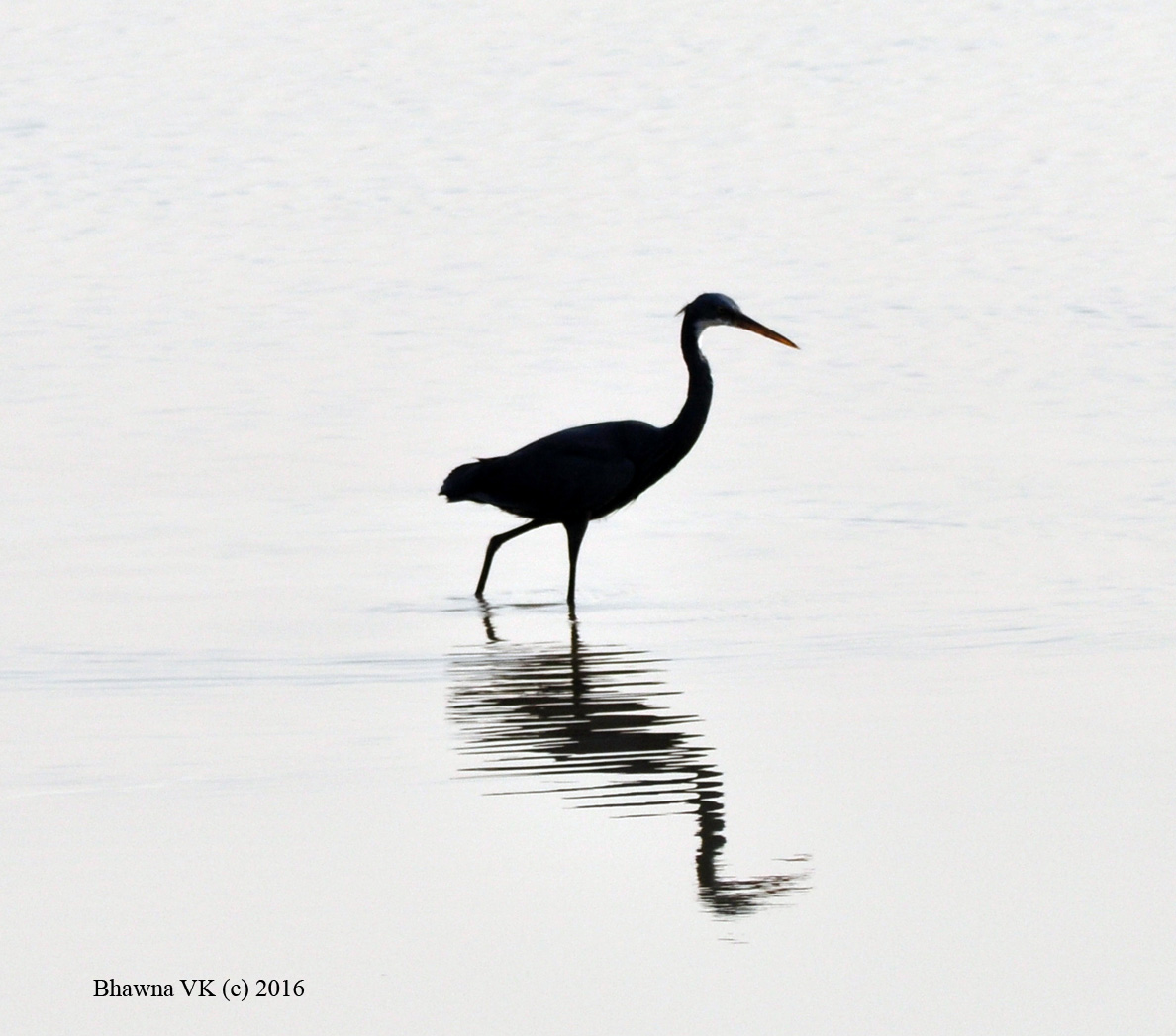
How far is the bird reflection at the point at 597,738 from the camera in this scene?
720cm

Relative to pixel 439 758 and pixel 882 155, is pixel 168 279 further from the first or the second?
pixel 439 758

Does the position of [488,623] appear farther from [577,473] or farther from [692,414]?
[692,414]

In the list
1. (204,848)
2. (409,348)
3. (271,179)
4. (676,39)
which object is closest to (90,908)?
(204,848)

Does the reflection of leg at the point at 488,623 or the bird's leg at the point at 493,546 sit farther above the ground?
the bird's leg at the point at 493,546

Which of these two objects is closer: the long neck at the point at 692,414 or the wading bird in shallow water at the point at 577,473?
the wading bird in shallow water at the point at 577,473

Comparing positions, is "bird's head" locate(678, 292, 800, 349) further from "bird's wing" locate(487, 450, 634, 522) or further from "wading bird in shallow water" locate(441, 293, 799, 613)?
A: "bird's wing" locate(487, 450, 634, 522)

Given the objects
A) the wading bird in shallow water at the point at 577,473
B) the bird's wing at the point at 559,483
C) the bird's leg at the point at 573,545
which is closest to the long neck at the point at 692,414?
the wading bird in shallow water at the point at 577,473

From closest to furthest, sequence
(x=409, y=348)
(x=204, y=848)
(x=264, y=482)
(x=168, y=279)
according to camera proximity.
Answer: (x=204, y=848) < (x=264, y=482) < (x=409, y=348) < (x=168, y=279)

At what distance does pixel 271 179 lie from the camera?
28.5 m

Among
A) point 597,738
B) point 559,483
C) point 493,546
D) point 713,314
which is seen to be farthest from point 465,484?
point 597,738

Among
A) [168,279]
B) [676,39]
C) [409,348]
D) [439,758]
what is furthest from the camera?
[676,39]

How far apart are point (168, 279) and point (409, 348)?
13.7 feet

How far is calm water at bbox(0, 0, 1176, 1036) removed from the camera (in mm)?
6289

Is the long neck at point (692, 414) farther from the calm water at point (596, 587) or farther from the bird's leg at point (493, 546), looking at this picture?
the bird's leg at point (493, 546)
